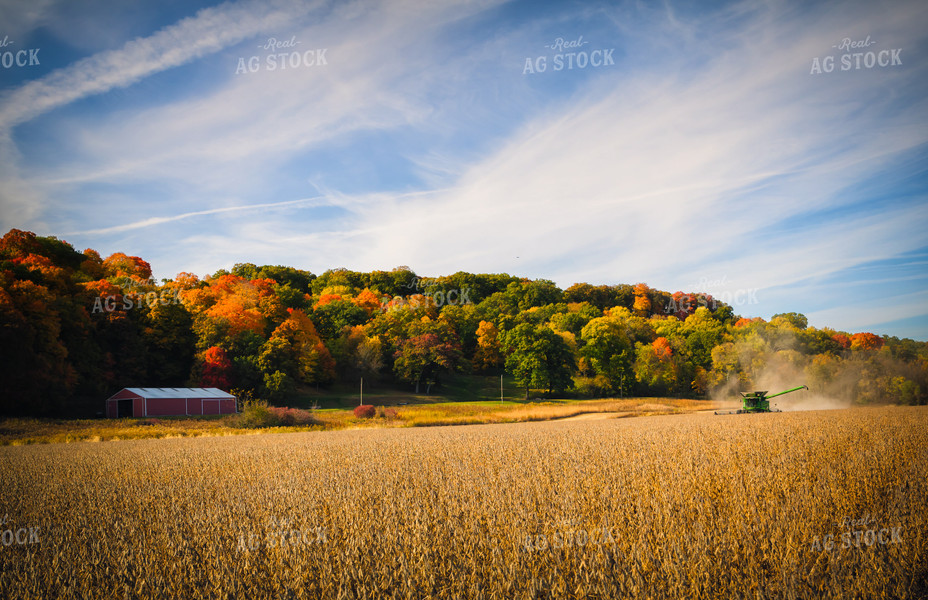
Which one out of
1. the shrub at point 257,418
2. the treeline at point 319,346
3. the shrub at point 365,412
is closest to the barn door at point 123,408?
the treeline at point 319,346

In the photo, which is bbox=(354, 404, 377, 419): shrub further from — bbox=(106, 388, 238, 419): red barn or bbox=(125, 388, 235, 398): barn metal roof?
bbox=(125, 388, 235, 398): barn metal roof

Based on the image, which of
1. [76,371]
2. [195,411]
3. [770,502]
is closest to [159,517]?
[770,502]

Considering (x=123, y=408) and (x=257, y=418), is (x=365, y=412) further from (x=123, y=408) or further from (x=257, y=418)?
(x=123, y=408)

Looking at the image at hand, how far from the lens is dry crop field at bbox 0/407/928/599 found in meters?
4.31

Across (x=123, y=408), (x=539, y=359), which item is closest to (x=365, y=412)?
(x=123, y=408)

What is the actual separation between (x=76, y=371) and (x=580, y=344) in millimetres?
62636

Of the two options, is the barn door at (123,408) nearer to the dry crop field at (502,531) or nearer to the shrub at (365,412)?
the shrub at (365,412)

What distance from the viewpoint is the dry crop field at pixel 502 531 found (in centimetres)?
431

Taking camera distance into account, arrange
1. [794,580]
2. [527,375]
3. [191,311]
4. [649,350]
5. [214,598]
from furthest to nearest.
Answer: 1. [649,350]
2. [527,375]
3. [191,311]
4. [214,598]
5. [794,580]

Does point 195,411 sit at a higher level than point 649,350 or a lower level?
lower

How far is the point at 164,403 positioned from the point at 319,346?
2170 cm

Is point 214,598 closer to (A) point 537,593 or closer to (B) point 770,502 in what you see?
(A) point 537,593

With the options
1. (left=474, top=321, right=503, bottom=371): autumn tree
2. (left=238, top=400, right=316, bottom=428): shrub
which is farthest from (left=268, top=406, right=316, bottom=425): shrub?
(left=474, top=321, right=503, bottom=371): autumn tree

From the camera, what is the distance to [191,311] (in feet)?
204
